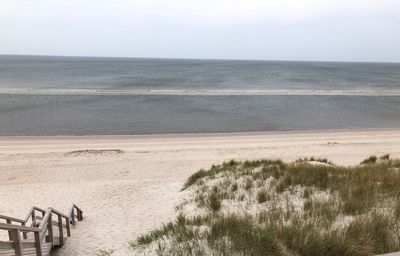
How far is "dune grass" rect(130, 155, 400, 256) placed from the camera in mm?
4672

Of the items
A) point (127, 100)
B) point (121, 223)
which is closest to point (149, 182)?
point (121, 223)

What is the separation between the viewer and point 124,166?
59.6ft

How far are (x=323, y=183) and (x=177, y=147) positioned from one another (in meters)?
14.3

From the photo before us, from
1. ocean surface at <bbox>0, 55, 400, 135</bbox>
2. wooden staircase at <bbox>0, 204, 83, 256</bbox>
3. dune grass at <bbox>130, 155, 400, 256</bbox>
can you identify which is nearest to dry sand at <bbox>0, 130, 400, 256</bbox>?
wooden staircase at <bbox>0, 204, 83, 256</bbox>

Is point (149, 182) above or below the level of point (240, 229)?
below

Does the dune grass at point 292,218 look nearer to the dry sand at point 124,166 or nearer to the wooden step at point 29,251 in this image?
the dry sand at point 124,166

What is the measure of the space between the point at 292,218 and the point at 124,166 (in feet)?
43.5

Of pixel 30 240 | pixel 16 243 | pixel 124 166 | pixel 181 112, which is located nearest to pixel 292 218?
pixel 16 243

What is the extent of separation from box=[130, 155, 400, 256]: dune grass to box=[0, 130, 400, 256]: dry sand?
1.26 metres

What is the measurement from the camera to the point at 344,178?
904 cm

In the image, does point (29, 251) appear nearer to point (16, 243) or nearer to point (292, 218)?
point (16, 243)

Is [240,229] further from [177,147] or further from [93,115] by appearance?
[93,115]

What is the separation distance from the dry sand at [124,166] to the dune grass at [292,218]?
126cm

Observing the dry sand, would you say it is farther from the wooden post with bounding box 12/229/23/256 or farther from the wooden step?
the wooden post with bounding box 12/229/23/256
